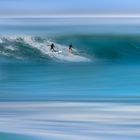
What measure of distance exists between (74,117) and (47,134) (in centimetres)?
144

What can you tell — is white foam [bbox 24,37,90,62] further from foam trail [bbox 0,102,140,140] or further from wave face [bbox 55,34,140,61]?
foam trail [bbox 0,102,140,140]

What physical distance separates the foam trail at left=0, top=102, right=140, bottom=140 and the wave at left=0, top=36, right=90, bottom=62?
799 cm

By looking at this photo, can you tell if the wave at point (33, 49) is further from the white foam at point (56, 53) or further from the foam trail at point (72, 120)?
the foam trail at point (72, 120)

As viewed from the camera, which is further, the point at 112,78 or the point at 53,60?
the point at 53,60

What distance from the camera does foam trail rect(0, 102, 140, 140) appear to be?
10242mm

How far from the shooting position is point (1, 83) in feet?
52.0

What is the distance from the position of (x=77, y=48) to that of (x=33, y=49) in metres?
1.35

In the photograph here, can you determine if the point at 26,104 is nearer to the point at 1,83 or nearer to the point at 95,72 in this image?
the point at 1,83

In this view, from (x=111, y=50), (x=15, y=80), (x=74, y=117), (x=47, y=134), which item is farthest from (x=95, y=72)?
(x=47, y=134)

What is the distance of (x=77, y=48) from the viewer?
22.7 metres

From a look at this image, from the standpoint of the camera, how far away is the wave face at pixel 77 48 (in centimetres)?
2114

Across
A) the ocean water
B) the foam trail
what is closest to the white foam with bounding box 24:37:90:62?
the ocean water

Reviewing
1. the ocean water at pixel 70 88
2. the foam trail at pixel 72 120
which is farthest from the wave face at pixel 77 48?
the foam trail at pixel 72 120

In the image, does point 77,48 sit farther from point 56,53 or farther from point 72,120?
point 72,120
